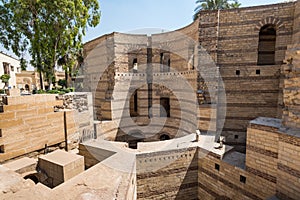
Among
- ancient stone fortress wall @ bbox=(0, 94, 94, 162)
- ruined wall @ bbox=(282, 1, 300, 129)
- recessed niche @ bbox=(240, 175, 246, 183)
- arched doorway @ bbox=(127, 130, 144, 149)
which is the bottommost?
arched doorway @ bbox=(127, 130, 144, 149)

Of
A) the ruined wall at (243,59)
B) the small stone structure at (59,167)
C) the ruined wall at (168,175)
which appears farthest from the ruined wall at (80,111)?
the ruined wall at (243,59)

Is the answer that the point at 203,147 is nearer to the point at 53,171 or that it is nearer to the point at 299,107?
the point at 299,107

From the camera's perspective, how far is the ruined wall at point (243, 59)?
7.36m

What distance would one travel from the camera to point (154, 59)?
1148 centimetres

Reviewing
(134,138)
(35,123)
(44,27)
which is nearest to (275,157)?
(35,123)

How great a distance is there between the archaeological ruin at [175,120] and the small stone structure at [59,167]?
32mm

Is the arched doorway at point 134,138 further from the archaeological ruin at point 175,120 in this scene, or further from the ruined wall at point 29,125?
the ruined wall at point 29,125

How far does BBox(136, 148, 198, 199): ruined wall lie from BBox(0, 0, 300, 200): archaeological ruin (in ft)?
0.14

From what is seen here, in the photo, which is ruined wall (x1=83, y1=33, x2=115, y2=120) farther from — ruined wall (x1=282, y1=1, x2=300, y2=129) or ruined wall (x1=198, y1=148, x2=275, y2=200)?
ruined wall (x1=282, y1=1, x2=300, y2=129)

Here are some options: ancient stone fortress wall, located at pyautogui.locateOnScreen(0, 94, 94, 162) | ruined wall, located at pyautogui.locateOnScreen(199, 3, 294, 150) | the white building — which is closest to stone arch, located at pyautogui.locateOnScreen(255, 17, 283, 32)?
ruined wall, located at pyautogui.locateOnScreen(199, 3, 294, 150)

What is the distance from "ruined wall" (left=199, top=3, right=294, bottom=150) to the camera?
7.36 metres

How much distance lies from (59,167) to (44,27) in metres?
6.82

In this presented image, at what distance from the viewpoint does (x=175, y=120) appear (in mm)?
10883

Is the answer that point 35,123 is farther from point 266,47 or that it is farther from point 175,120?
point 266,47
